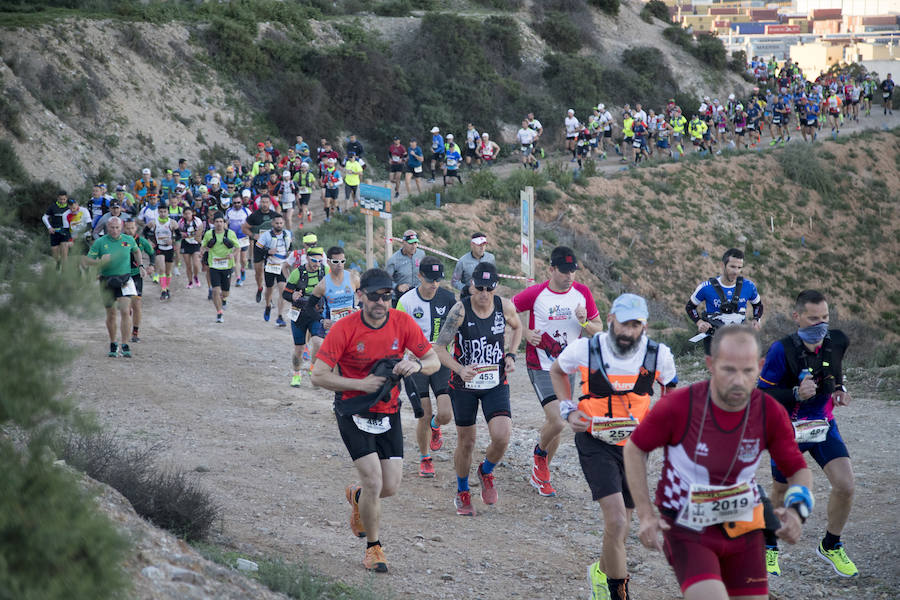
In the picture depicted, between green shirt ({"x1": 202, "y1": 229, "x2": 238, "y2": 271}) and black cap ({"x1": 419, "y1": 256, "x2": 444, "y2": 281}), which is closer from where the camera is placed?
black cap ({"x1": 419, "y1": 256, "x2": 444, "y2": 281})

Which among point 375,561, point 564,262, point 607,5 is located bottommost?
point 375,561

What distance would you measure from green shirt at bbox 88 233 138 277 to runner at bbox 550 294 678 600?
870 centimetres

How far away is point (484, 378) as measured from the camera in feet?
25.9

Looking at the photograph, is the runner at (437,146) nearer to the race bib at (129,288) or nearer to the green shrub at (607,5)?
the race bib at (129,288)

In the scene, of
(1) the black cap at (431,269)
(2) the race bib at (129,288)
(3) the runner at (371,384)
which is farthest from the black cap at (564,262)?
(2) the race bib at (129,288)

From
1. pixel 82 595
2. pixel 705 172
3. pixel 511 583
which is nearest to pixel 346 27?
pixel 705 172

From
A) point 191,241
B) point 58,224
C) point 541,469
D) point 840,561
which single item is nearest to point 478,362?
point 541,469

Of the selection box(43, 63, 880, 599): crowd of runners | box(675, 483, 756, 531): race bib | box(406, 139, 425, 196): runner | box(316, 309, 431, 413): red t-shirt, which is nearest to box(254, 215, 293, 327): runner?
box(43, 63, 880, 599): crowd of runners

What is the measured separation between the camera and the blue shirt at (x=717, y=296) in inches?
371

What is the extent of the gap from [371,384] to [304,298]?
618cm

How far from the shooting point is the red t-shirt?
6.42 metres

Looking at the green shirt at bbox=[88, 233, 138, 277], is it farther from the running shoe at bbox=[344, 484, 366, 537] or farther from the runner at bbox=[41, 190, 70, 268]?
the runner at bbox=[41, 190, 70, 268]

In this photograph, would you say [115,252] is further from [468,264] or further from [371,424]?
[371,424]

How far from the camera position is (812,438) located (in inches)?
256
